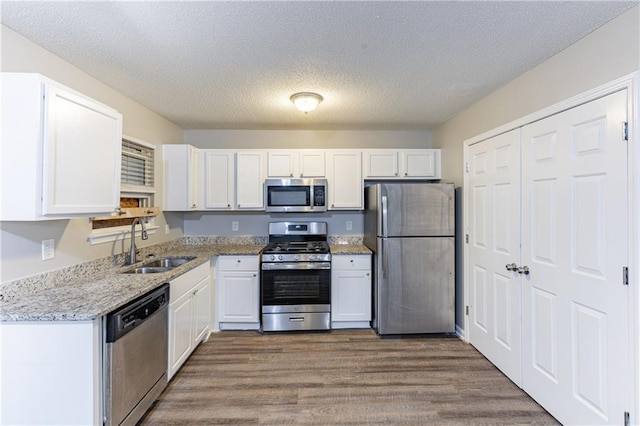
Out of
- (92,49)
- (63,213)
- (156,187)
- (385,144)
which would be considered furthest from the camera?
(385,144)

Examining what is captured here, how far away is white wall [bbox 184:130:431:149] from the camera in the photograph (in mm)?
3992

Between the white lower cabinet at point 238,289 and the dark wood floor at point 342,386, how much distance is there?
30 cm

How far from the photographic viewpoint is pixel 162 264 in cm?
293

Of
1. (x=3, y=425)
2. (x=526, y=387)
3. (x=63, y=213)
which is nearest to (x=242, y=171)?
(x=63, y=213)

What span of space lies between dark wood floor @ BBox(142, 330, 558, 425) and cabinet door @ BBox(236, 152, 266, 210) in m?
1.63

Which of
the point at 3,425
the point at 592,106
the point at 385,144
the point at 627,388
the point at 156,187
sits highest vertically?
the point at 385,144

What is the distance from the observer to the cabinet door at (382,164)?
12.2 ft

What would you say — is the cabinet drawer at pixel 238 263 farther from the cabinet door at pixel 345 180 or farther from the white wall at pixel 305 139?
the white wall at pixel 305 139

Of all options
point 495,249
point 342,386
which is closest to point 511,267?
point 495,249

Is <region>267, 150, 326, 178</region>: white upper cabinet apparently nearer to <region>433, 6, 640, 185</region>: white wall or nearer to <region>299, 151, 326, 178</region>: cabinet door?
<region>299, 151, 326, 178</region>: cabinet door

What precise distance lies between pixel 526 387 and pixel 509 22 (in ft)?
8.34

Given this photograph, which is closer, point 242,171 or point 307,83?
point 307,83

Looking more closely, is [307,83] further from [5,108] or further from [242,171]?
[5,108]

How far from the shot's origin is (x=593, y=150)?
172 cm
